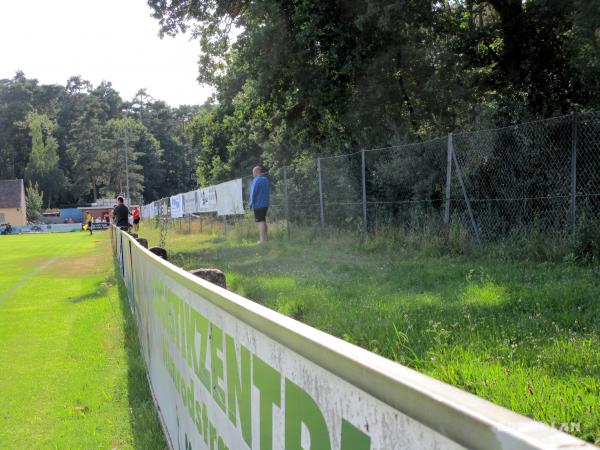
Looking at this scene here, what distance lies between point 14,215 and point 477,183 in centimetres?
9058

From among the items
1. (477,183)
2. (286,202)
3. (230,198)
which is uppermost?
(230,198)

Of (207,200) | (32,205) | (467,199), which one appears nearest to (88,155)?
(32,205)

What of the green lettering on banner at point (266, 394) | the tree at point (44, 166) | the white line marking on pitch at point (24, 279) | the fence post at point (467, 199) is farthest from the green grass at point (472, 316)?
the tree at point (44, 166)

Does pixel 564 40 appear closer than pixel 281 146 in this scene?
Yes

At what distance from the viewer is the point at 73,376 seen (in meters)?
6.55

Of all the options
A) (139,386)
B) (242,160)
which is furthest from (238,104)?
(242,160)

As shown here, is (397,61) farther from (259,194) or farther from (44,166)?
(44,166)

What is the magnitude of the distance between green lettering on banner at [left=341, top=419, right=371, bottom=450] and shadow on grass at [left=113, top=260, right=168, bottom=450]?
11.5 feet

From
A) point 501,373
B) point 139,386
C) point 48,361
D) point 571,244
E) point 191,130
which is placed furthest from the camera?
point 191,130

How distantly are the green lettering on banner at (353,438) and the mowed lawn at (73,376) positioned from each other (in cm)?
355

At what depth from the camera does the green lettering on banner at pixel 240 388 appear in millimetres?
1940

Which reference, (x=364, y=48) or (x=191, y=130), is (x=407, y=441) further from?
(x=191, y=130)

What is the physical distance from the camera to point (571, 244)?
27.7 ft

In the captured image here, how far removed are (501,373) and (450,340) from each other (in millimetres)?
948
